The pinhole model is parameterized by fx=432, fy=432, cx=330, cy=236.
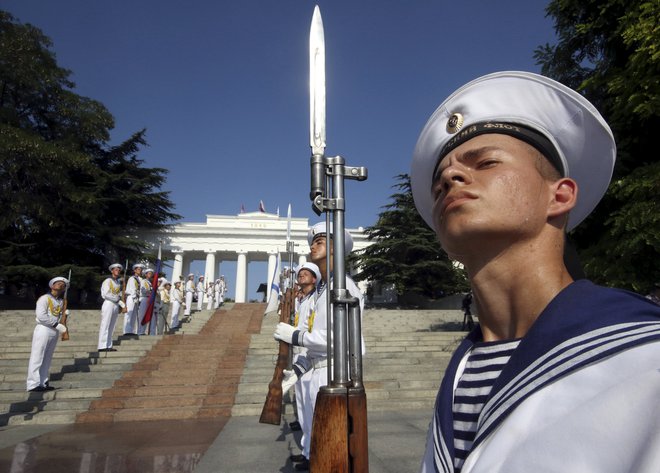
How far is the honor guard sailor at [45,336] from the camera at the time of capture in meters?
8.16

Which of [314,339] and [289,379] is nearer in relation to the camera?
[314,339]

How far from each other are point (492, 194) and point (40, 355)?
9.59 meters

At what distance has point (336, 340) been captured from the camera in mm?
1579

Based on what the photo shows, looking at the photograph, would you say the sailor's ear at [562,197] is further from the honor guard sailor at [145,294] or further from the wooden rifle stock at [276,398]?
the honor guard sailor at [145,294]

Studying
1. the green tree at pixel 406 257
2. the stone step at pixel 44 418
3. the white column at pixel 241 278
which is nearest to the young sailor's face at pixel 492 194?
the stone step at pixel 44 418

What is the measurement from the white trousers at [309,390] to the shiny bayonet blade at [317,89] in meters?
2.29

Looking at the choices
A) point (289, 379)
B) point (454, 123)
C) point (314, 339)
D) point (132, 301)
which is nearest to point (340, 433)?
point (454, 123)

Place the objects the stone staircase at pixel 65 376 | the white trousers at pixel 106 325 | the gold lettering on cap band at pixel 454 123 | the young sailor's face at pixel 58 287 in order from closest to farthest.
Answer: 1. the gold lettering on cap band at pixel 454 123
2. the stone staircase at pixel 65 376
3. the young sailor's face at pixel 58 287
4. the white trousers at pixel 106 325

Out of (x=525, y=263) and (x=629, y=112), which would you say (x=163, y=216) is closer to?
(x=629, y=112)

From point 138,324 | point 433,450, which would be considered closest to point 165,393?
point 138,324

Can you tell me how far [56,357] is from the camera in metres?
10.5

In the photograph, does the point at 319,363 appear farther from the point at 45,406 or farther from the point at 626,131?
the point at 626,131

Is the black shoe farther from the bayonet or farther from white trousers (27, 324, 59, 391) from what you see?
white trousers (27, 324, 59, 391)

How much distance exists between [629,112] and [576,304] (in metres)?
9.94
